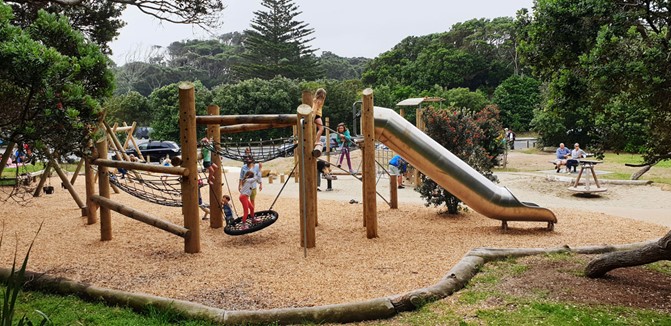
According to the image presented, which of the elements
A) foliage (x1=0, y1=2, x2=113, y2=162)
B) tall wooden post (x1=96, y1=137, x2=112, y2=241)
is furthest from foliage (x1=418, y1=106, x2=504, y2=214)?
foliage (x1=0, y1=2, x2=113, y2=162)

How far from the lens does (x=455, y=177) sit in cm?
959

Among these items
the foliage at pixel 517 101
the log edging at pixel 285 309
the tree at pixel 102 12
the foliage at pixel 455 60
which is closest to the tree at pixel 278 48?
the foliage at pixel 455 60

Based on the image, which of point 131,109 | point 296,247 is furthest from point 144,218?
point 131,109

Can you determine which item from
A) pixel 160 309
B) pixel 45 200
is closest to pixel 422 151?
pixel 160 309

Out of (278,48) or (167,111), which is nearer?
(167,111)

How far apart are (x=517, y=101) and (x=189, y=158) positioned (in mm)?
38060

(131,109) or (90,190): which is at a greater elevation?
(131,109)

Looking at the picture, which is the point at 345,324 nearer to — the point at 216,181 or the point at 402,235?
the point at 402,235

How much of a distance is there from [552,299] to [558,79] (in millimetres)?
6241

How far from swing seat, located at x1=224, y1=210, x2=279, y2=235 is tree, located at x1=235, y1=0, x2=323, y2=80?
1692 inches

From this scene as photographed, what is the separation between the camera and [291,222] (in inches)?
430

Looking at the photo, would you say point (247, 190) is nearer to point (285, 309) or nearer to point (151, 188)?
point (151, 188)

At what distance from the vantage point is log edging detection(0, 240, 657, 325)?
535cm

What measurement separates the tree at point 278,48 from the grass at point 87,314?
151ft
